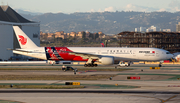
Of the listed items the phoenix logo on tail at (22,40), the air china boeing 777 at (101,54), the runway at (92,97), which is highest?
the phoenix logo on tail at (22,40)

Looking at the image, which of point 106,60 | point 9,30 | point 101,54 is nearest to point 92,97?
point 106,60

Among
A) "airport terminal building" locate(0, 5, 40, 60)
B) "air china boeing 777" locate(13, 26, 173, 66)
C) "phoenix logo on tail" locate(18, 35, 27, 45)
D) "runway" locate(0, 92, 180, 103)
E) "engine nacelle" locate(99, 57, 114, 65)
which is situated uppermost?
"airport terminal building" locate(0, 5, 40, 60)

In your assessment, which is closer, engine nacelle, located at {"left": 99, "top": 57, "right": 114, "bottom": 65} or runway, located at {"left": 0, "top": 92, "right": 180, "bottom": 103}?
runway, located at {"left": 0, "top": 92, "right": 180, "bottom": 103}

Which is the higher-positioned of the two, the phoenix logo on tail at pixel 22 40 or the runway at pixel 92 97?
the phoenix logo on tail at pixel 22 40

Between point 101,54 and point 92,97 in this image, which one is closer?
point 92,97

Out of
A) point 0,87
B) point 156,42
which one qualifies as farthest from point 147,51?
point 156,42

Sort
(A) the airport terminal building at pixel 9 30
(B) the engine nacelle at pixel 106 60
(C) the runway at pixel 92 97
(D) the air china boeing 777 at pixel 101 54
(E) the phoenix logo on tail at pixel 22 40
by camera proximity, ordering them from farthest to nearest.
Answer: (A) the airport terminal building at pixel 9 30
(E) the phoenix logo on tail at pixel 22 40
(D) the air china boeing 777 at pixel 101 54
(B) the engine nacelle at pixel 106 60
(C) the runway at pixel 92 97

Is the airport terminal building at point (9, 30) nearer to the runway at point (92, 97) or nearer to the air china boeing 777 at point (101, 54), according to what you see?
the air china boeing 777 at point (101, 54)

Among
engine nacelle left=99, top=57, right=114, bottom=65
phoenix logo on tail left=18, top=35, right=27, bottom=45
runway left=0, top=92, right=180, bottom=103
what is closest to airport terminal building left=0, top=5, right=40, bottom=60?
phoenix logo on tail left=18, top=35, right=27, bottom=45

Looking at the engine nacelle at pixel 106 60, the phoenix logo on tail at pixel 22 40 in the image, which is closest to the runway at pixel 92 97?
the engine nacelle at pixel 106 60

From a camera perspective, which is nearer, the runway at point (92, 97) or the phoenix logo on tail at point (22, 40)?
the runway at point (92, 97)

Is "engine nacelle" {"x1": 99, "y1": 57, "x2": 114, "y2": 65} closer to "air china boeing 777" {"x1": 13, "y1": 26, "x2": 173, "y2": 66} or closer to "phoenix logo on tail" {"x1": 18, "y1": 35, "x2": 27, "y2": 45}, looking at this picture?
"air china boeing 777" {"x1": 13, "y1": 26, "x2": 173, "y2": 66}

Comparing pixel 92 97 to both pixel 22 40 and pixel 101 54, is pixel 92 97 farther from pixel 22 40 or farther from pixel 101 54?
pixel 22 40

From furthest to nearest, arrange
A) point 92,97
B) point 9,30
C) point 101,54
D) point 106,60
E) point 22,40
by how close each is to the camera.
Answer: point 9,30 < point 22,40 < point 101,54 < point 106,60 < point 92,97
